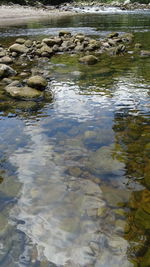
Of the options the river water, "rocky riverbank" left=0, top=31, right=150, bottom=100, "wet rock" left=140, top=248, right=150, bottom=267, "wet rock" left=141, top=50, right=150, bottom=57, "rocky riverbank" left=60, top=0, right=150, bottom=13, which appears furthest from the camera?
"rocky riverbank" left=60, top=0, right=150, bottom=13

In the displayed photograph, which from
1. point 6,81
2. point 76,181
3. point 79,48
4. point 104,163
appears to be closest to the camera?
point 76,181

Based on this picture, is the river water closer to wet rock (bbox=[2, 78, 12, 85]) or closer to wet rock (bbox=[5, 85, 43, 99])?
wet rock (bbox=[5, 85, 43, 99])

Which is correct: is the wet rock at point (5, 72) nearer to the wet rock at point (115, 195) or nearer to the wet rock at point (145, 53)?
the wet rock at point (115, 195)

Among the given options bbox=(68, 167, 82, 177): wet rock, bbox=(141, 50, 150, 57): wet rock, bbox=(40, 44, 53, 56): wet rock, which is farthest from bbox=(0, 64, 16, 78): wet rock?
bbox=(141, 50, 150, 57): wet rock

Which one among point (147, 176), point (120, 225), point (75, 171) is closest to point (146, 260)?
point (120, 225)

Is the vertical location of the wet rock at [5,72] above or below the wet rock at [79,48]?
below

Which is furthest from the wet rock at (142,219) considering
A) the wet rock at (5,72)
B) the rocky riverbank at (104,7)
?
the rocky riverbank at (104,7)

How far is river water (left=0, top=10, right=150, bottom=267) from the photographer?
2975mm

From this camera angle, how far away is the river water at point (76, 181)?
2.97 metres

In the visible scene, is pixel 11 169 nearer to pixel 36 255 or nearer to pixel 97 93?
pixel 36 255

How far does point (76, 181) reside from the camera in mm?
4113

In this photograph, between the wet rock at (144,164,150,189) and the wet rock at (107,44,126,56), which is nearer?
the wet rock at (144,164,150,189)

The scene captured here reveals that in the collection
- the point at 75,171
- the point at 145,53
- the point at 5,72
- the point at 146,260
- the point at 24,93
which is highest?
the point at 145,53

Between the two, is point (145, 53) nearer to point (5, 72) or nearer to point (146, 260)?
point (5, 72)
